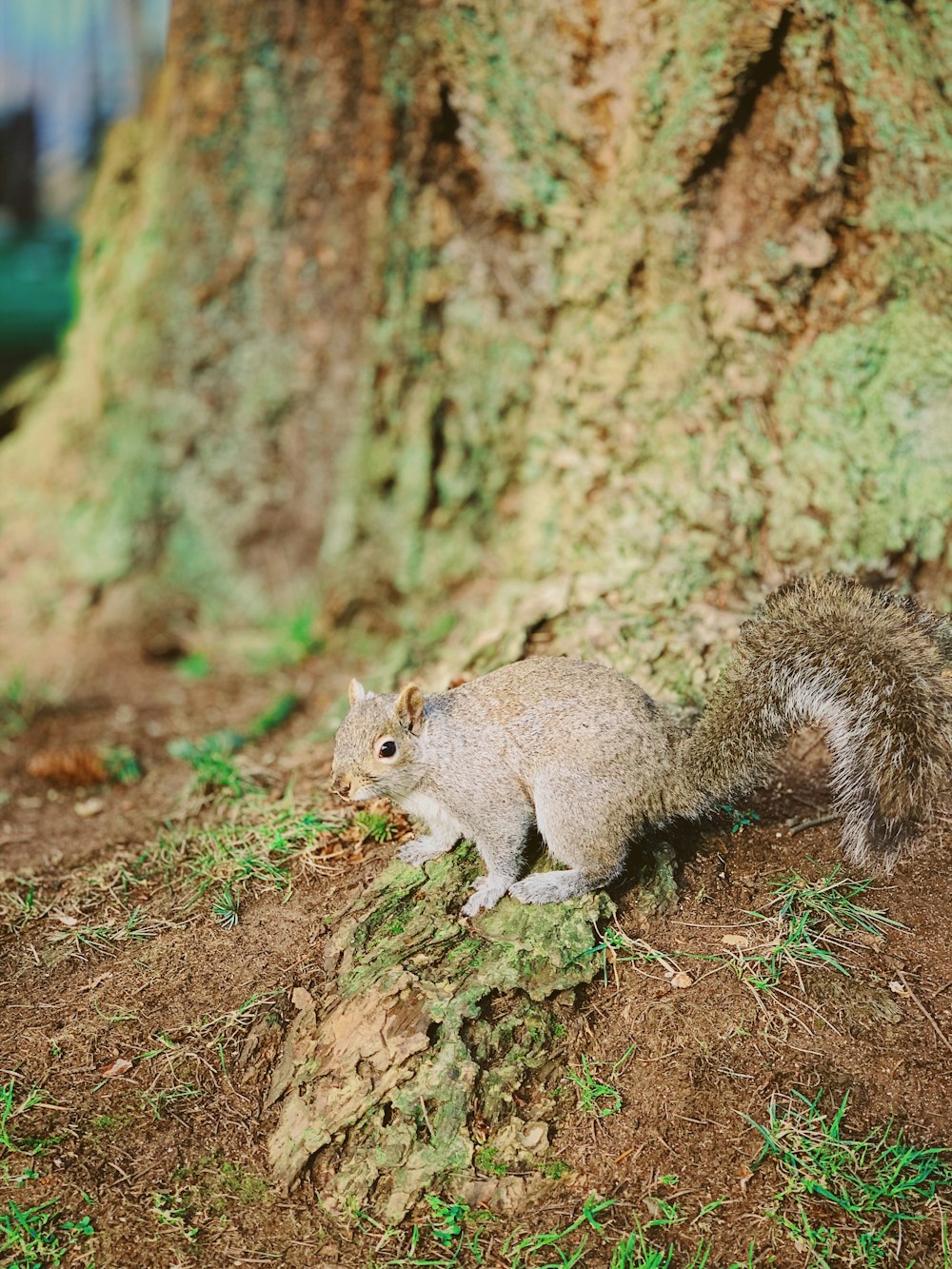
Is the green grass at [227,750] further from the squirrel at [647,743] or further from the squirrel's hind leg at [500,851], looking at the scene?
the squirrel's hind leg at [500,851]

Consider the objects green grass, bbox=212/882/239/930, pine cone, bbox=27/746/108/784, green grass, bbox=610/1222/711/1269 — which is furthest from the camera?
pine cone, bbox=27/746/108/784

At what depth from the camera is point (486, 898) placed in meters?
2.58

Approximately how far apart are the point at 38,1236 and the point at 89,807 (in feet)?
5.75

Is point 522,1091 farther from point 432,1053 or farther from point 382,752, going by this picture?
point 382,752

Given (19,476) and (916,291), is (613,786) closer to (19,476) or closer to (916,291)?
(916,291)

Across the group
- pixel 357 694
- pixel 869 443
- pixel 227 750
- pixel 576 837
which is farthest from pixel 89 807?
pixel 869 443

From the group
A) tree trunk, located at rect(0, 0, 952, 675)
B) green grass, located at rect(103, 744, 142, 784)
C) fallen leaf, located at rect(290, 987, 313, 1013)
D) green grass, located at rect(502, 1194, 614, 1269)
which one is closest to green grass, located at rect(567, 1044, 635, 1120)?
green grass, located at rect(502, 1194, 614, 1269)

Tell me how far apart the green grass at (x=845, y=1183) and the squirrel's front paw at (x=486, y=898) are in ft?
2.52

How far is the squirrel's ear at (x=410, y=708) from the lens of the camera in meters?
2.61

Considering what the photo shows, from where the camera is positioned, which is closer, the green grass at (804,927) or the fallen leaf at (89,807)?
the green grass at (804,927)

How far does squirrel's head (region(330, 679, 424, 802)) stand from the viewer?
8.59 feet

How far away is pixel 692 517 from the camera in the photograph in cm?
337

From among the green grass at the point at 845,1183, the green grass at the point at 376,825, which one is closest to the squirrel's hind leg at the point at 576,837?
the green grass at the point at 376,825

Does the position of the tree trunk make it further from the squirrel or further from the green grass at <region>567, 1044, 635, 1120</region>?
the green grass at <region>567, 1044, 635, 1120</region>
